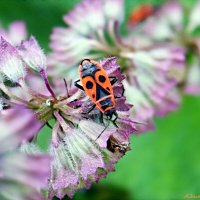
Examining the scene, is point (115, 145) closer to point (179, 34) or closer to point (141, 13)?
point (179, 34)

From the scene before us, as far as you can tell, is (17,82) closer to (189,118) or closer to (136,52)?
(136,52)

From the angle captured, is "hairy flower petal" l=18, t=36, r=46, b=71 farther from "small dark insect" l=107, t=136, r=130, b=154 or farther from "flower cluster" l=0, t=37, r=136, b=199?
"small dark insect" l=107, t=136, r=130, b=154

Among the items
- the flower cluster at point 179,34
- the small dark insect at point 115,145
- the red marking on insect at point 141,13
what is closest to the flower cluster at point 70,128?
the small dark insect at point 115,145

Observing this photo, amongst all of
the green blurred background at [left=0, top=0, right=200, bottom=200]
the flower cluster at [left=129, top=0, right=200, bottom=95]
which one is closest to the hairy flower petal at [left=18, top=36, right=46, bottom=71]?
the flower cluster at [left=129, top=0, right=200, bottom=95]

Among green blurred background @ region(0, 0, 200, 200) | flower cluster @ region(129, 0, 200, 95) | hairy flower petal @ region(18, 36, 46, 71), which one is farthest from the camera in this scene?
green blurred background @ region(0, 0, 200, 200)

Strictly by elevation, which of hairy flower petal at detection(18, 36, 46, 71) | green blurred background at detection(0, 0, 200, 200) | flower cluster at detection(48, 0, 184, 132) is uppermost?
green blurred background at detection(0, 0, 200, 200)

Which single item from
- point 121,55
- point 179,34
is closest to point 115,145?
point 121,55
